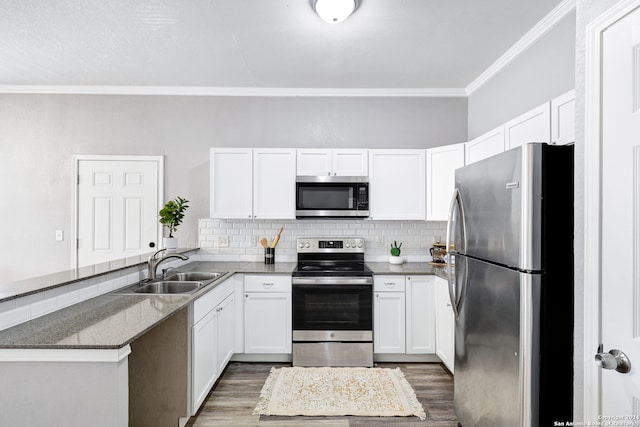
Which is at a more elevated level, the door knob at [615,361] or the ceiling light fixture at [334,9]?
the ceiling light fixture at [334,9]

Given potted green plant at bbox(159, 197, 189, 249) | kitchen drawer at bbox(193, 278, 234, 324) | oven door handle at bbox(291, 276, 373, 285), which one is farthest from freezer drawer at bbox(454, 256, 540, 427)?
potted green plant at bbox(159, 197, 189, 249)

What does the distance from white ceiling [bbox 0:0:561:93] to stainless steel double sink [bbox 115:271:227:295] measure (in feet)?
6.19

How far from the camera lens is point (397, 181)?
3.53 metres

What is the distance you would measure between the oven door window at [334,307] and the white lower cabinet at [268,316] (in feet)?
0.42

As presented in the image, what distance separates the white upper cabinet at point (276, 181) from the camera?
349cm

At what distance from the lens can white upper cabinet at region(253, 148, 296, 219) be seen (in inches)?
137

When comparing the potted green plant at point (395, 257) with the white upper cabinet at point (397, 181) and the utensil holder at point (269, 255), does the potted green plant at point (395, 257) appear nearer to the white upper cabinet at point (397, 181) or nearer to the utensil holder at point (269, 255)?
the white upper cabinet at point (397, 181)

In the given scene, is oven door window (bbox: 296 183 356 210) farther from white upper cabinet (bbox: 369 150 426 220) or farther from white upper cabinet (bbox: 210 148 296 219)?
white upper cabinet (bbox: 369 150 426 220)

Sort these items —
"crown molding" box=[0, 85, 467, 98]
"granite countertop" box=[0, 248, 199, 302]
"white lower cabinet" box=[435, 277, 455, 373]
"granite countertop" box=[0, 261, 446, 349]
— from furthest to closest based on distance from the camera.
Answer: "crown molding" box=[0, 85, 467, 98]
"white lower cabinet" box=[435, 277, 455, 373]
"granite countertop" box=[0, 248, 199, 302]
"granite countertop" box=[0, 261, 446, 349]

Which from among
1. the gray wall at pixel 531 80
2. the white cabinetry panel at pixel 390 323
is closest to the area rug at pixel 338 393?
the white cabinetry panel at pixel 390 323

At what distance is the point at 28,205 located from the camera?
3.83 m

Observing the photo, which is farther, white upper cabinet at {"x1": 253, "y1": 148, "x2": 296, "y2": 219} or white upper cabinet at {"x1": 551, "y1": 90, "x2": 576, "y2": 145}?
white upper cabinet at {"x1": 253, "y1": 148, "x2": 296, "y2": 219}

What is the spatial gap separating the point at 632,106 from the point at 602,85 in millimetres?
155

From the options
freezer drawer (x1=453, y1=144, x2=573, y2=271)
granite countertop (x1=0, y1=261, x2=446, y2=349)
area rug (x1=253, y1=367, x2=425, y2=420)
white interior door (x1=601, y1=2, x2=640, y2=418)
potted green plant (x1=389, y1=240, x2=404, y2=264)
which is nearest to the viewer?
white interior door (x1=601, y1=2, x2=640, y2=418)
